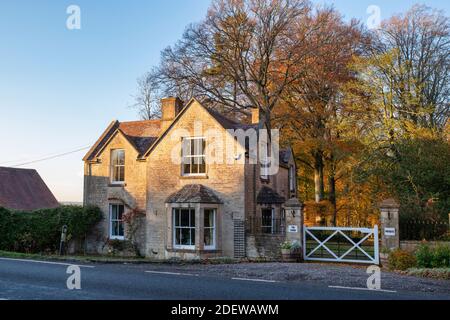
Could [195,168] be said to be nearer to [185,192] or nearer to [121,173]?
[185,192]

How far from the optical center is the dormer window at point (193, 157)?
951 inches

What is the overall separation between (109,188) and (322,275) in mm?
16770

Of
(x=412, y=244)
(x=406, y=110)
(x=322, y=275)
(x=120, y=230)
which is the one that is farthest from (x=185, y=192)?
(x=406, y=110)

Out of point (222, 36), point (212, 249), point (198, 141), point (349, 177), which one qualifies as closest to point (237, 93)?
point (222, 36)

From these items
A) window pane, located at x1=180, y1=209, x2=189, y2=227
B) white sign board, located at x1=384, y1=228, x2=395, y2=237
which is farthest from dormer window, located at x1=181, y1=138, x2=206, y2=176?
white sign board, located at x1=384, y1=228, x2=395, y2=237

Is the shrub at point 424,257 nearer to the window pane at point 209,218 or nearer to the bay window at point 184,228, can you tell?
the window pane at point 209,218

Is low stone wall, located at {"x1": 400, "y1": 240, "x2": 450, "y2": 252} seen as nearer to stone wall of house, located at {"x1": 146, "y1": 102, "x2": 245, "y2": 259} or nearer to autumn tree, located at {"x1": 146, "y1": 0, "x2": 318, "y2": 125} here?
stone wall of house, located at {"x1": 146, "y1": 102, "x2": 245, "y2": 259}

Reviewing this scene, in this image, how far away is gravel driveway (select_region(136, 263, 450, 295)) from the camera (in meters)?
12.2

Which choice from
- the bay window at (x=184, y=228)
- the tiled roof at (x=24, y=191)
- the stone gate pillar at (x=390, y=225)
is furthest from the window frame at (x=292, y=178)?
the tiled roof at (x=24, y=191)

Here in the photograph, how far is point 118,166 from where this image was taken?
27453 mm

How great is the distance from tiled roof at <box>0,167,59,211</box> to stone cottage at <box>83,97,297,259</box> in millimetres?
14800

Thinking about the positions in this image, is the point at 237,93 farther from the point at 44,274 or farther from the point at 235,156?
the point at 44,274
